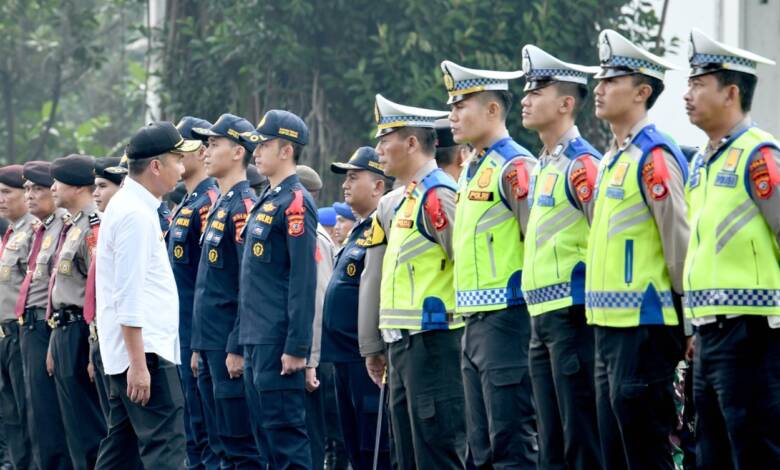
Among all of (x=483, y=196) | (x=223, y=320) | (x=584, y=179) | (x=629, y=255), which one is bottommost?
(x=223, y=320)

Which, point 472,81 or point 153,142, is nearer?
point 472,81

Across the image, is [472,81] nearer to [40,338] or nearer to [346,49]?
[40,338]

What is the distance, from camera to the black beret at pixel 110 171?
35.1ft

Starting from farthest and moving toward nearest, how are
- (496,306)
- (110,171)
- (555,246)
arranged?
(110,171) → (496,306) → (555,246)

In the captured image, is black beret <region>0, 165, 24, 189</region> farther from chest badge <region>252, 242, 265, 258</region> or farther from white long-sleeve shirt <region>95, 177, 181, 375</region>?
white long-sleeve shirt <region>95, 177, 181, 375</region>

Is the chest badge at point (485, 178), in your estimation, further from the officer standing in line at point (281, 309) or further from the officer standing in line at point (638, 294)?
the officer standing in line at point (281, 309)

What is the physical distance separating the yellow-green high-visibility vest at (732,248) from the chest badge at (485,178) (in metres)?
1.41

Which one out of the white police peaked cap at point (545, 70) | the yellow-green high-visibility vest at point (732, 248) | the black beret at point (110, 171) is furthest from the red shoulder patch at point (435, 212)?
the black beret at point (110, 171)

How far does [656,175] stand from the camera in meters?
7.00

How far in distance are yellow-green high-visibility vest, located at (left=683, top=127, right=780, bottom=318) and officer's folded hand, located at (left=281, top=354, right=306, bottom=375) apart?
10.4 feet

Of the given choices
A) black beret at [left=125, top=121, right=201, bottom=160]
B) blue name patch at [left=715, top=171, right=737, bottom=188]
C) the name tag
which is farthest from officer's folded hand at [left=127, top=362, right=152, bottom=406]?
blue name patch at [left=715, top=171, right=737, bottom=188]

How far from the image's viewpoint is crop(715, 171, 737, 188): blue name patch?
6727 mm

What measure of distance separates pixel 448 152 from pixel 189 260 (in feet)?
7.68

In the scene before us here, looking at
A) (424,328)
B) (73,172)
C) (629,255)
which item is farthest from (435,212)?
(73,172)
